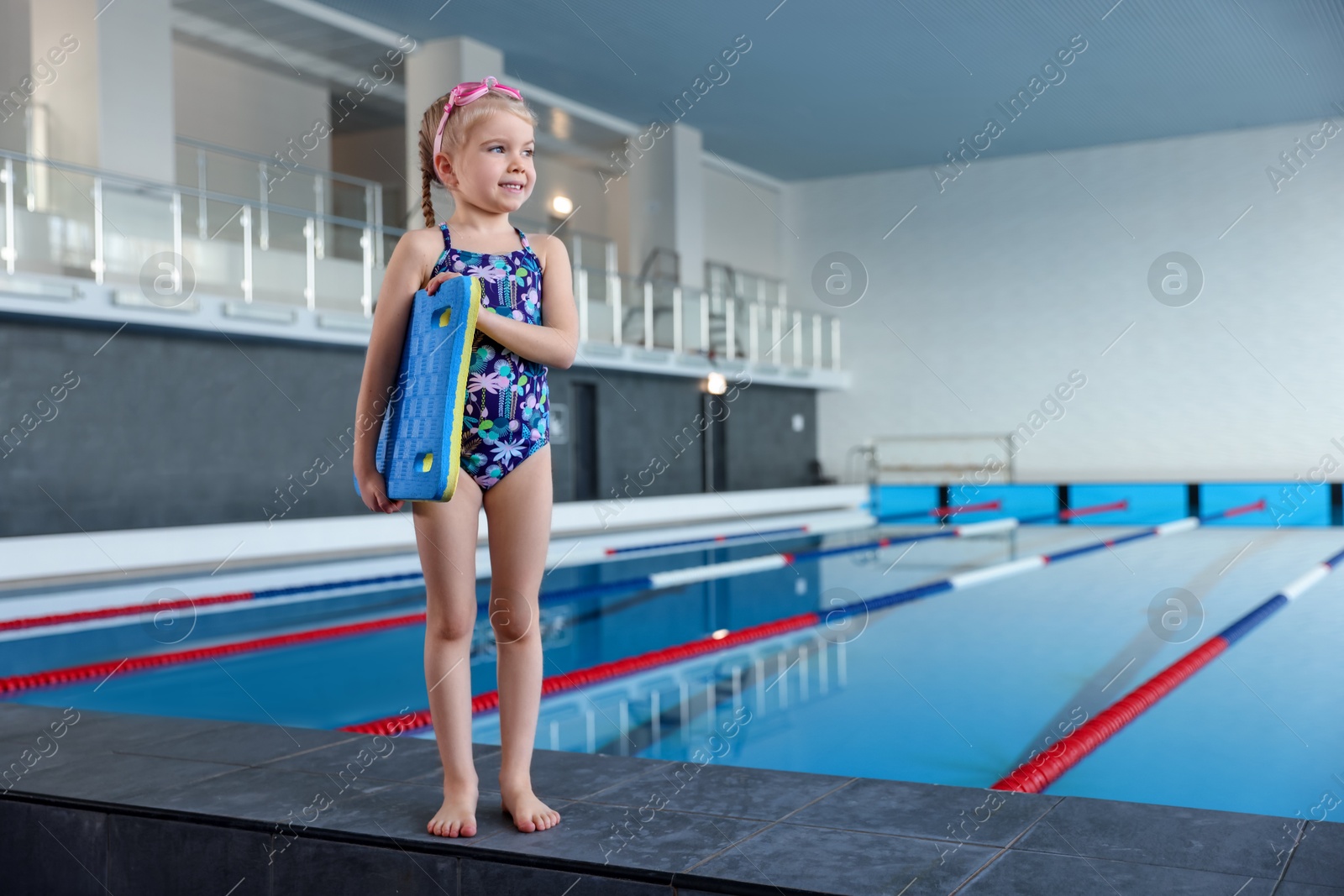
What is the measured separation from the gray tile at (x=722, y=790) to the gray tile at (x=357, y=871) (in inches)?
13.6

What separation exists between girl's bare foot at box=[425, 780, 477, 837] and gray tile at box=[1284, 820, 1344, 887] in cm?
128

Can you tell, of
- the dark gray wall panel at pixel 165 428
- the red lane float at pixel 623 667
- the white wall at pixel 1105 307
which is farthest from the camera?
the white wall at pixel 1105 307

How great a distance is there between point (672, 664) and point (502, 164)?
10.1ft

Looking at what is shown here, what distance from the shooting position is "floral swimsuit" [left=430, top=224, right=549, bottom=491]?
1.92 metres

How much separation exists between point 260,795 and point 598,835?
0.71 metres

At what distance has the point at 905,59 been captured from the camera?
1327 cm

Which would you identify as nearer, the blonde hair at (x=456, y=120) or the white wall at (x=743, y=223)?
Result: the blonde hair at (x=456, y=120)

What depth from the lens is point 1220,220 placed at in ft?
55.8

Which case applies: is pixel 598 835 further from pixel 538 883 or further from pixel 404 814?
pixel 404 814

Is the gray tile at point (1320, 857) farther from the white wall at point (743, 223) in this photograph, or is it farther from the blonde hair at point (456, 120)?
the white wall at point (743, 223)

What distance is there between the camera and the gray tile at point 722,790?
2018 mm

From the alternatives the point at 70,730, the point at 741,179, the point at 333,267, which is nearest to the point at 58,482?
the point at 333,267

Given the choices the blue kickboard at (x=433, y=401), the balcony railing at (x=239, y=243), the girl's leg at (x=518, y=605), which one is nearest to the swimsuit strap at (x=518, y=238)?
the blue kickboard at (x=433, y=401)

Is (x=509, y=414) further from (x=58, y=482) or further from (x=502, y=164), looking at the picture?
(x=58, y=482)
